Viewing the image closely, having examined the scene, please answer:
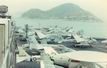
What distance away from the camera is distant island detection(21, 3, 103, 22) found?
11.0 ft

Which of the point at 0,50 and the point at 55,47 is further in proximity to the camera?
the point at 55,47

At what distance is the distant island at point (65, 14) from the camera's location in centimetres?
336

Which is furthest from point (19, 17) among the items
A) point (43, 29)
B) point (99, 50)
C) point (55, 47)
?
point (99, 50)

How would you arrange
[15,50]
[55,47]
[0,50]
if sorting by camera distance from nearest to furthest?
[0,50]
[15,50]
[55,47]

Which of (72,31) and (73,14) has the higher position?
(73,14)

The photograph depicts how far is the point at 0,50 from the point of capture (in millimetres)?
1766

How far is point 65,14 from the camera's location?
347cm

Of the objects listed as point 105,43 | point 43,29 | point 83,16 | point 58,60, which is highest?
point 83,16

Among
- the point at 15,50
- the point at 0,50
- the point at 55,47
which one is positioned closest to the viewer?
the point at 0,50

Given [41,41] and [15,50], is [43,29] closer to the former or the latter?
[41,41]

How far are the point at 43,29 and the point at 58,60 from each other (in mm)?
527

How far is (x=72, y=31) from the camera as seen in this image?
343cm

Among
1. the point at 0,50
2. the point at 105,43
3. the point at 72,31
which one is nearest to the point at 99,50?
the point at 105,43

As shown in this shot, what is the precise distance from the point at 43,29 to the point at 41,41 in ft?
0.61
